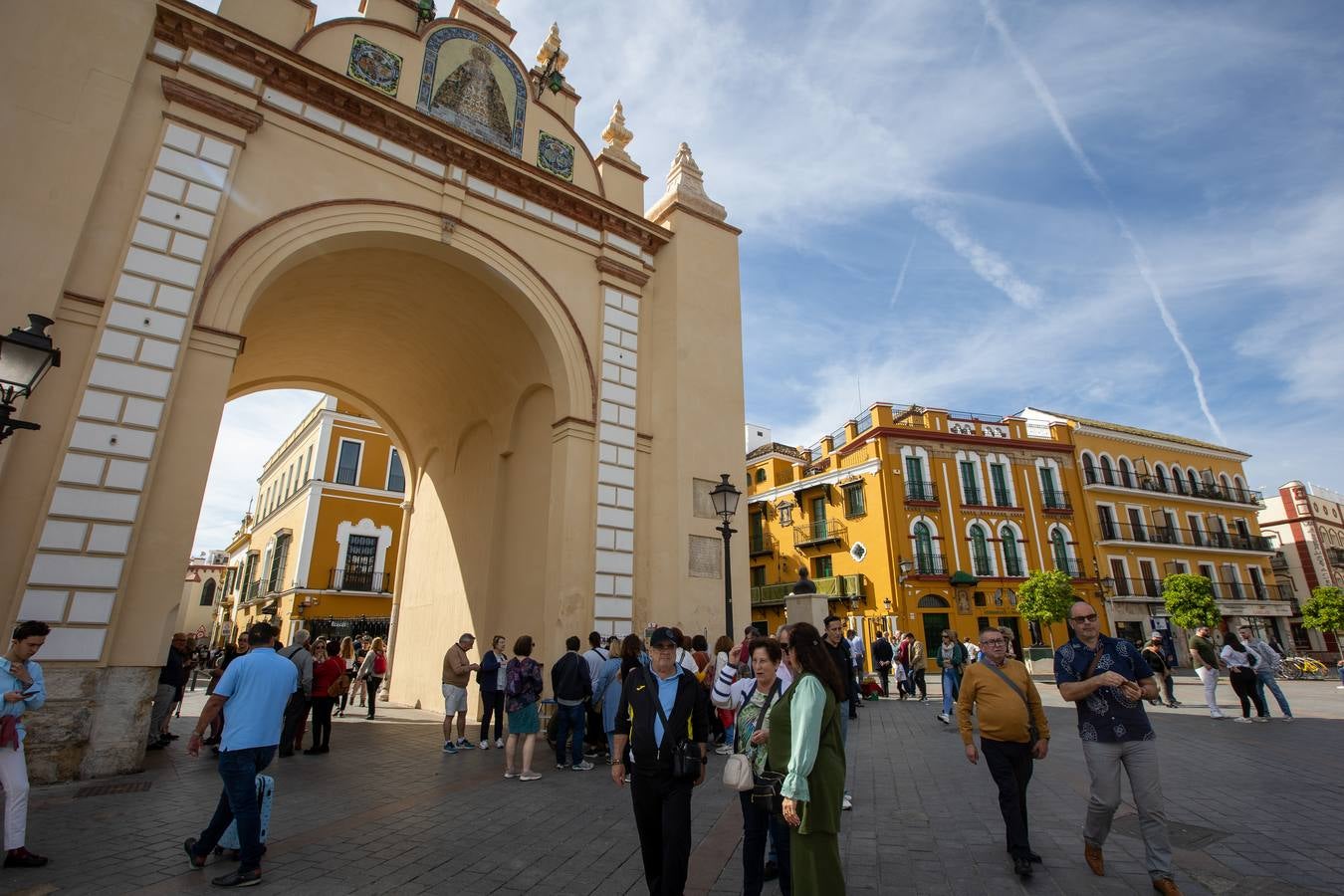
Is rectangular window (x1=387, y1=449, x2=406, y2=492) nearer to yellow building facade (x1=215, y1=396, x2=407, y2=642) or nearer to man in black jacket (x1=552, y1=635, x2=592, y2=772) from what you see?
yellow building facade (x1=215, y1=396, x2=407, y2=642)

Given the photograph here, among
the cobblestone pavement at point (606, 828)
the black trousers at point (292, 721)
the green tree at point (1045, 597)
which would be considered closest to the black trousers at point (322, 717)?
the black trousers at point (292, 721)

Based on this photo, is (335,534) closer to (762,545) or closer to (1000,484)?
(762,545)

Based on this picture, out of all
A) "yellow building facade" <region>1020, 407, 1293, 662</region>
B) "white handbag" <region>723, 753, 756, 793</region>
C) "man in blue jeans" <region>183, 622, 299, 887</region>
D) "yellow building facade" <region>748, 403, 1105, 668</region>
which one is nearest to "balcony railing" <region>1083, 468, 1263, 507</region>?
"yellow building facade" <region>1020, 407, 1293, 662</region>

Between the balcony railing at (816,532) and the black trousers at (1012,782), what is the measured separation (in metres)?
28.5

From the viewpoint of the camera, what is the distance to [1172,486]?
36625 mm

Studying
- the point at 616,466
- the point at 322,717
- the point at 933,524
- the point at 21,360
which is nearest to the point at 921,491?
the point at 933,524

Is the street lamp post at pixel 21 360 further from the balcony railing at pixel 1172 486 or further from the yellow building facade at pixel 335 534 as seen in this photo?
the balcony railing at pixel 1172 486

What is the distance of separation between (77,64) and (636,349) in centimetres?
853

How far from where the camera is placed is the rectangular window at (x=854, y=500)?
1244 inches

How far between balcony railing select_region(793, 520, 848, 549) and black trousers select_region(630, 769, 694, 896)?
29.8 meters

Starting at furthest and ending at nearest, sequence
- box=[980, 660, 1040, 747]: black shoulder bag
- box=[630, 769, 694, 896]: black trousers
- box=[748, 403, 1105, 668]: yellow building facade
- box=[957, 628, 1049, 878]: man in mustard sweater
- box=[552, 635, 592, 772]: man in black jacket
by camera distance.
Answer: box=[748, 403, 1105, 668]: yellow building facade
box=[552, 635, 592, 772]: man in black jacket
box=[980, 660, 1040, 747]: black shoulder bag
box=[957, 628, 1049, 878]: man in mustard sweater
box=[630, 769, 694, 896]: black trousers

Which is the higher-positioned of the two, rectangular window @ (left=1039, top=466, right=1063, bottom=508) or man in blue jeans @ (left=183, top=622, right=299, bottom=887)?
rectangular window @ (left=1039, top=466, right=1063, bottom=508)

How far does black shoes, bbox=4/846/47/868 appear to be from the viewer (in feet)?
13.7

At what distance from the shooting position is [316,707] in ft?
29.1
